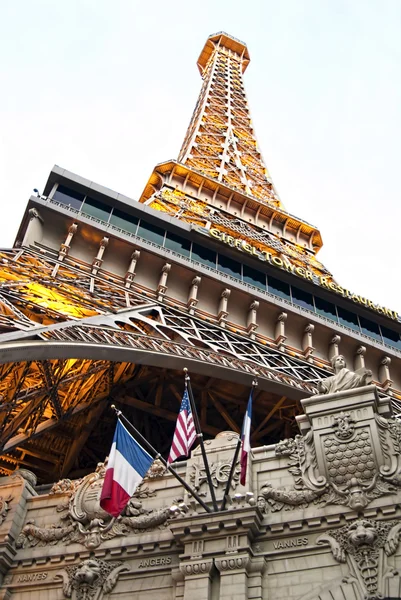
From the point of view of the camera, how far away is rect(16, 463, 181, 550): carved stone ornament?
56.0 ft

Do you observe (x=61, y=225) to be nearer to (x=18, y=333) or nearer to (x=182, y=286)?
(x=182, y=286)

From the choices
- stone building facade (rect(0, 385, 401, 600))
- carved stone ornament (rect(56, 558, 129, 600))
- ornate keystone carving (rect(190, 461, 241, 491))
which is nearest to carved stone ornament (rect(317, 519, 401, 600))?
stone building facade (rect(0, 385, 401, 600))

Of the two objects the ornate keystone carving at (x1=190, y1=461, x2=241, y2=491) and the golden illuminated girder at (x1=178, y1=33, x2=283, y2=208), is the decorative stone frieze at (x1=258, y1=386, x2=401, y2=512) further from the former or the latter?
the golden illuminated girder at (x1=178, y1=33, x2=283, y2=208)

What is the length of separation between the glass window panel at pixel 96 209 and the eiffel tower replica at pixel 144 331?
0.36 ft

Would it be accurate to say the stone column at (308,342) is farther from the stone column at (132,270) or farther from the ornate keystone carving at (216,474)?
the ornate keystone carving at (216,474)

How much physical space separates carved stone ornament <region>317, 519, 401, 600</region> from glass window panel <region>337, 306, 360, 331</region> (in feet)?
90.5

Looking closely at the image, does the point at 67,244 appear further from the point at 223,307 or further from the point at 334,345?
the point at 334,345

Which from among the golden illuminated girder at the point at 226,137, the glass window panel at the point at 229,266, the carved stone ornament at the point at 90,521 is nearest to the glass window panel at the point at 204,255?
the glass window panel at the point at 229,266

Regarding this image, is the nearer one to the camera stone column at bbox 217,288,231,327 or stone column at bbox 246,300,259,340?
stone column at bbox 217,288,231,327

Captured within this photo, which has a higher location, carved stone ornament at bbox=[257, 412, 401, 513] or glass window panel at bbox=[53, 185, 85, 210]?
glass window panel at bbox=[53, 185, 85, 210]

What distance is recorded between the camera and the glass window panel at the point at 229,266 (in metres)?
40.1

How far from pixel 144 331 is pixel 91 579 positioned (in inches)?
509

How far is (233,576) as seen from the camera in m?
14.8

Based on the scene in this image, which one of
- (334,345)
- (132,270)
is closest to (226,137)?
(334,345)
